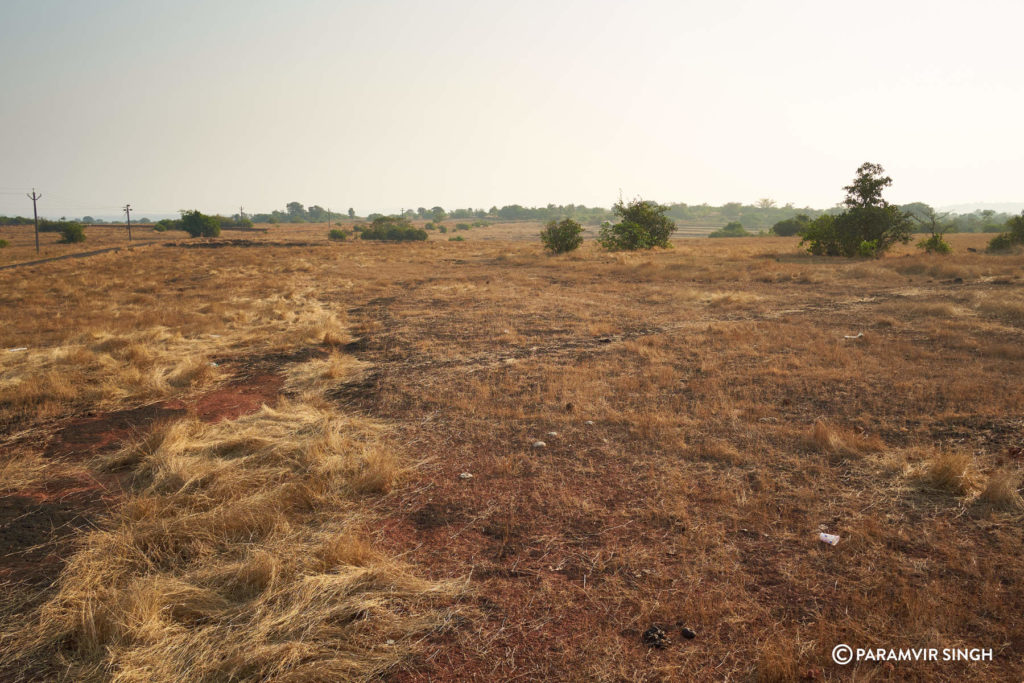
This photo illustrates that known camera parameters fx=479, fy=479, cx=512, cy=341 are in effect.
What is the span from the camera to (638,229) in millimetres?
38594

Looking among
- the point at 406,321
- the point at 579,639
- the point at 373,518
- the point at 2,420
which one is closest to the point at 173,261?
the point at 406,321

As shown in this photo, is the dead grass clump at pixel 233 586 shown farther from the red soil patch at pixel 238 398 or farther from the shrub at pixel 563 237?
the shrub at pixel 563 237

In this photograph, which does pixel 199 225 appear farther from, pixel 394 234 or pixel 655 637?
pixel 655 637

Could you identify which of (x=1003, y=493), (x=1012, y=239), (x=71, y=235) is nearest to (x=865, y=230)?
(x=1012, y=239)

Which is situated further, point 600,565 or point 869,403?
point 869,403

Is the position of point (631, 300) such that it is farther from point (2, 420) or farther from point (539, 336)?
point (2, 420)

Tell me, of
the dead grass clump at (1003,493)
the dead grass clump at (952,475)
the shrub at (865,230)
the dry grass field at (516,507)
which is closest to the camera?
the dry grass field at (516,507)

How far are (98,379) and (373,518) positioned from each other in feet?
23.5

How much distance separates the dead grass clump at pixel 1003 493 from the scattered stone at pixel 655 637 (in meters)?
3.42

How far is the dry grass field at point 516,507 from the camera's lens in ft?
9.68

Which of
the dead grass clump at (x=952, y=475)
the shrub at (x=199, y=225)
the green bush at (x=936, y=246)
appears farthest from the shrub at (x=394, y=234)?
the dead grass clump at (x=952, y=475)

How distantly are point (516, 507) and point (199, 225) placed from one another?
281 ft

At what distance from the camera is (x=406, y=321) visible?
13.6 meters

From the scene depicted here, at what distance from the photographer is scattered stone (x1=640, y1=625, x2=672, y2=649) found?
297cm
